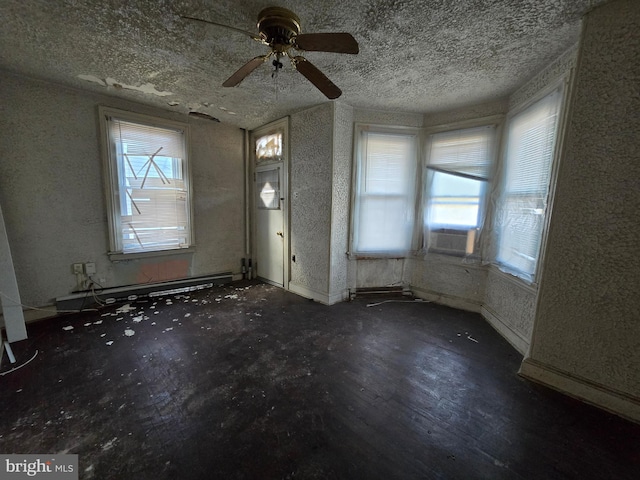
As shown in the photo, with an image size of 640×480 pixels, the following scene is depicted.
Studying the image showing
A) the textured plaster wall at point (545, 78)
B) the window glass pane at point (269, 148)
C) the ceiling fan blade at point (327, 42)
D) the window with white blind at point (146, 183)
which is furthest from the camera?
the window glass pane at point (269, 148)

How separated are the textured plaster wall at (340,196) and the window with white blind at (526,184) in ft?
5.60

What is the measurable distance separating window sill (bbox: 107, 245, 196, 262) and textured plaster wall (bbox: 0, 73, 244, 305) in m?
0.07

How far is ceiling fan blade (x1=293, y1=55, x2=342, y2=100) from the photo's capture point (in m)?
1.60

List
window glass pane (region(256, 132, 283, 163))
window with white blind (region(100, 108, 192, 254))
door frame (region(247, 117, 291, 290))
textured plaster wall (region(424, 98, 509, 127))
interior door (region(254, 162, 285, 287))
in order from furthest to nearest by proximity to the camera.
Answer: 1. interior door (region(254, 162, 285, 287))
2. window glass pane (region(256, 132, 283, 163))
3. door frame (region(247, 117, 291, 290))
4. window with white blind (region(100, 108, 192, 254))
5. textured plaster wall (region(424, 98, 509, 127))

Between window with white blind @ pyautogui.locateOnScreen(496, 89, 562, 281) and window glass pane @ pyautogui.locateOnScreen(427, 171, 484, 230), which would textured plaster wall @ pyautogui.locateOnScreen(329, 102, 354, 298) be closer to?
window glass pane @ pyautogui.locateOnScreen(427, 171, 484, 230)

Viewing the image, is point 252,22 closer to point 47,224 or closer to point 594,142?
point 594,142

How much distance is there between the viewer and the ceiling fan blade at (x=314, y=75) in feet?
5.25

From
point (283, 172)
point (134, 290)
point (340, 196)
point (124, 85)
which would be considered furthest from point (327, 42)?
point (134, 290)

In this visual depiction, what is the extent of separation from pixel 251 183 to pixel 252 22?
2656mm

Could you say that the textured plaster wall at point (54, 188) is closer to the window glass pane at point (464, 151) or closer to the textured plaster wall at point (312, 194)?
the textured plaster wall at point (312, 194)

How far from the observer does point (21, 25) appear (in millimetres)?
1722

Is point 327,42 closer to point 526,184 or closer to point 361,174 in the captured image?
point 361,174

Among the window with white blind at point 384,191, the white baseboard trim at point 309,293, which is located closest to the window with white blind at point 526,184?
the window with white blind at point 384,191

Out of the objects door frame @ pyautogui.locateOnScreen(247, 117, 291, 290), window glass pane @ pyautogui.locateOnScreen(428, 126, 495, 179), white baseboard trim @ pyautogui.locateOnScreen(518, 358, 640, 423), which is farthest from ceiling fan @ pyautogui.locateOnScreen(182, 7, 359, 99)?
white baseboard trim @ pyautogui.locateOnScreen(518, 358, 640, 423)
